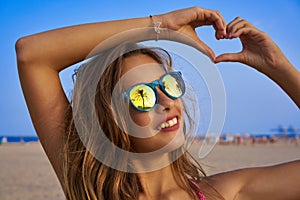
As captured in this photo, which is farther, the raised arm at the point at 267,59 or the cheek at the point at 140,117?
the raised arm at the point at 267,59

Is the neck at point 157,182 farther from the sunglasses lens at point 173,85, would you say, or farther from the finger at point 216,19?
the finger at point 216,19

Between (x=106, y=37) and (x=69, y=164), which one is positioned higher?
(x=106, y=37)

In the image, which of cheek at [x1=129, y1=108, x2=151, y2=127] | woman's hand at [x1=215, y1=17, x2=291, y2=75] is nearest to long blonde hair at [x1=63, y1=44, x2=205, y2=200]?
cheek at [x1=129, y1=108, x2=151, y2=127]

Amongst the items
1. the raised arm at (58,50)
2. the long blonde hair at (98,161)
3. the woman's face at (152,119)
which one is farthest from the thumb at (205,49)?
Result: the long blonde hair at (98,161)

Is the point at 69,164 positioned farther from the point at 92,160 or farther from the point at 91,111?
the point at 91,111

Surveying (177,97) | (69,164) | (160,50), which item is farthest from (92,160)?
(160,50)

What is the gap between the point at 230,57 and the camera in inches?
98.8

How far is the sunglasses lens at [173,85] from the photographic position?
237 cm

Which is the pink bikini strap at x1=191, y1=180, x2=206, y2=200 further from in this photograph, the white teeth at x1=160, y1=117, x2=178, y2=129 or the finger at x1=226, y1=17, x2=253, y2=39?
the finger at x1=226, y1=17, x2=253, y2=39

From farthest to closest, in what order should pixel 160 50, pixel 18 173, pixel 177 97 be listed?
pixel 18 173, pixel 160 50, pixel 177 97

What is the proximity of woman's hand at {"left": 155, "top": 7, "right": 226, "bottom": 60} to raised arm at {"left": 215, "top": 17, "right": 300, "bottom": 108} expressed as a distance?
14 cm

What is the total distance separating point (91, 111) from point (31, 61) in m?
0.41

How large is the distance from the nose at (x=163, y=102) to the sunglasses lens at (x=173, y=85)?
3cm

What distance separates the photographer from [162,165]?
2488 mm
